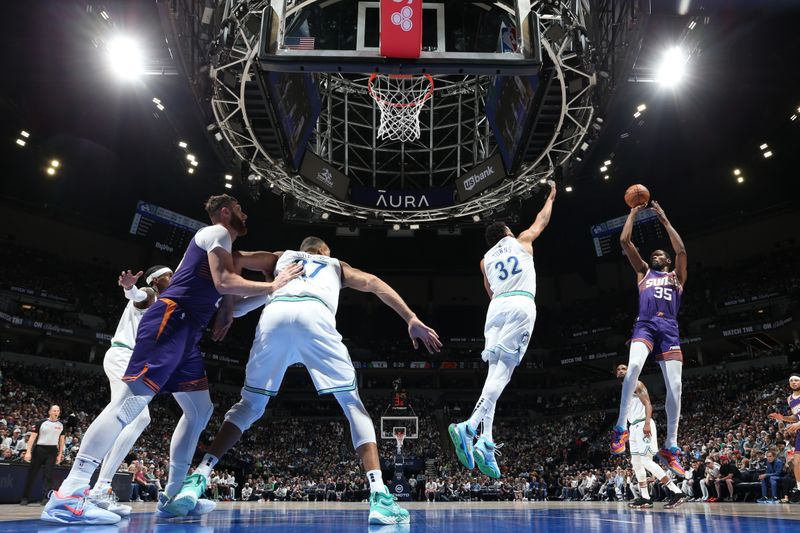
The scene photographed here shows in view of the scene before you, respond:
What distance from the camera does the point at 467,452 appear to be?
5406 millimetres

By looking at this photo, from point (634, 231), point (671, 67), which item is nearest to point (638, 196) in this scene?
point (671, 67)

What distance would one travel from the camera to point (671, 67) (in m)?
14.3

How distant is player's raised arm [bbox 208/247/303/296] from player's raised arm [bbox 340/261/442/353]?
536 millimetres

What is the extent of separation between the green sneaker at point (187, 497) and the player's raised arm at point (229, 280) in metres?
1.34

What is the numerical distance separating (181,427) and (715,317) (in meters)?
32.4

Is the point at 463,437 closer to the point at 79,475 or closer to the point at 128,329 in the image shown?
the point at 79,475

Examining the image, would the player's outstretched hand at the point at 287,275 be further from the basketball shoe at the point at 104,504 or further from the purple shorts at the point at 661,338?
the purple shorts at the point at 661,338

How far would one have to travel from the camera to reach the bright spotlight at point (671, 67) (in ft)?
46.3

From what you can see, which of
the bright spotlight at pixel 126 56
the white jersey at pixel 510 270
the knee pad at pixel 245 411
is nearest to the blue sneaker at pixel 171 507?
the knee pad at pixel 245 411

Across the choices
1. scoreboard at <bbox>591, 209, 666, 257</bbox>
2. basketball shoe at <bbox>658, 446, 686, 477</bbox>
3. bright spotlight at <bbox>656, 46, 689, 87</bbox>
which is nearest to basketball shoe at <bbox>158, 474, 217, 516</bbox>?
basketball shoe at <bbox>658, 446, 686, 477</bbox>

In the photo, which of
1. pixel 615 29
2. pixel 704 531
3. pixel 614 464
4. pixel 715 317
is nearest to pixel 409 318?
pixel 704 531

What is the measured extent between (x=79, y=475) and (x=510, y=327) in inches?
149

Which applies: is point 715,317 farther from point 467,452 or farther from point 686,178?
point 467,452

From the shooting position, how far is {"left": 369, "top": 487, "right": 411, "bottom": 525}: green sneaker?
144 inches
